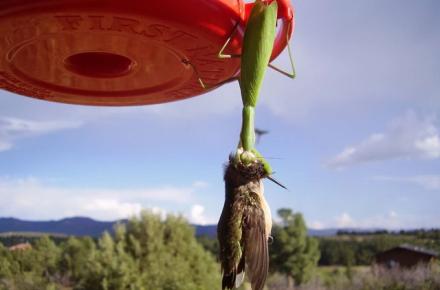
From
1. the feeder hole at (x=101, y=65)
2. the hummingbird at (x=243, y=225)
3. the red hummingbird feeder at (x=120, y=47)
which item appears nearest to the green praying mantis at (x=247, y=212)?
the hummingbird at (x=243, y=225)

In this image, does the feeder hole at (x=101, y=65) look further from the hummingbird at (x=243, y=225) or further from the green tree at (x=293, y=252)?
the green tree at (x=293, y=252)

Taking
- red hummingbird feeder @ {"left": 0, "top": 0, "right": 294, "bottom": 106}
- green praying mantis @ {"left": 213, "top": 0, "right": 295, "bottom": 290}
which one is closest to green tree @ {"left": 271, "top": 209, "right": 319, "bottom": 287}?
red hummingbird feeder @ {"left": 0, "top": 0, "right": 294, "bottom": 106}

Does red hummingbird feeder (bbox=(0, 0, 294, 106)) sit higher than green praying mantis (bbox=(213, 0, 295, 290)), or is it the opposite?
red hummingbird feeder (bbox=(0, 0, 294, 106))

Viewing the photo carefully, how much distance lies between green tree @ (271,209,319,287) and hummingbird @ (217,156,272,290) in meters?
39.5

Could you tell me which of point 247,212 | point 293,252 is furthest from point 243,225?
point 293,252

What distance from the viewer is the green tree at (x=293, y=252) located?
4116 cm

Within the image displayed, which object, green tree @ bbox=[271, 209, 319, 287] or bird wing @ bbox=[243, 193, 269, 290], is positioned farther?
green tree @ bbox=[271, 209, 319, 287]

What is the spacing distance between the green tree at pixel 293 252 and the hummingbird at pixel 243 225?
39.5 meters

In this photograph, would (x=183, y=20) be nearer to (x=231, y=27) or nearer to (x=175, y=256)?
(x=231, y=27)

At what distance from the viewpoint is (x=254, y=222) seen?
2.00m

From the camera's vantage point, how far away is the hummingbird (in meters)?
1.95

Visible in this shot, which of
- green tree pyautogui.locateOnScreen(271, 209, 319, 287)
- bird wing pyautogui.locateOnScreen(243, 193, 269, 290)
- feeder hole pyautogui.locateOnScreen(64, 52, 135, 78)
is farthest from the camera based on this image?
green tree pyautogui.locateOnScreen(271, 209, 319, 287)

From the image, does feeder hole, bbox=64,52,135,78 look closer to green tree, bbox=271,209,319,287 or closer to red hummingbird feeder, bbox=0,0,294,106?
red hummingbird feeder, bbox=0,0,294,106

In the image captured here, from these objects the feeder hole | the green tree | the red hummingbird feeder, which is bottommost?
the green tree
